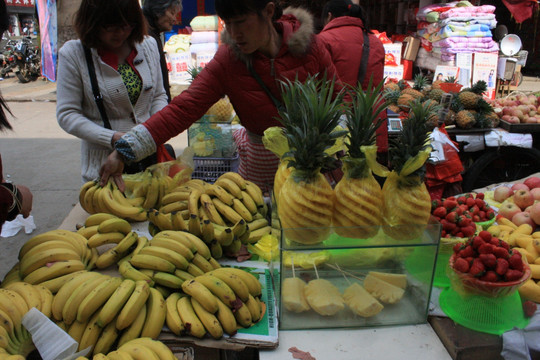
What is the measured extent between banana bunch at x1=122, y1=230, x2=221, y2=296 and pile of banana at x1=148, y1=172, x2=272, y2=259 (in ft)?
0.34

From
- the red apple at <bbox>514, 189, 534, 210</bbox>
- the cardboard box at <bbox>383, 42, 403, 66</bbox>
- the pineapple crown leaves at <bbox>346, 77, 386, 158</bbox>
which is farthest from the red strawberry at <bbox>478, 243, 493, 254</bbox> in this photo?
the cardboard box at <bbox>383, 42, 403, 66</bbox>

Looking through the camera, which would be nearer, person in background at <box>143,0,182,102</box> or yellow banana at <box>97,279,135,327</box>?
yellow banana at <box>97,279,135,327</box>

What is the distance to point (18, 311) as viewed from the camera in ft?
4.67

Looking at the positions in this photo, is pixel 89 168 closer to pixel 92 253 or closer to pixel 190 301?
pixel 92 253

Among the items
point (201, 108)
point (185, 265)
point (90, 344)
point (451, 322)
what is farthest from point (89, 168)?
point (451, 322)

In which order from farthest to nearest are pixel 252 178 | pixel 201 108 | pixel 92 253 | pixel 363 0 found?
pixel 363 0, pixel 252 178, pixel 201 108, pixel 92 253

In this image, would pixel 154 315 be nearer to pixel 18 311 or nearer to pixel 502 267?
pixel 18 311

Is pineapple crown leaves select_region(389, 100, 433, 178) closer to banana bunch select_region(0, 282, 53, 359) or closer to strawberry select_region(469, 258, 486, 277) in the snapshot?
strawberry select_region(469, 258, 486, 277)

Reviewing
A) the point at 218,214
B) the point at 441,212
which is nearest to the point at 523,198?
the point at 441,212

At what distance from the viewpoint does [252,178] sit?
2754mm

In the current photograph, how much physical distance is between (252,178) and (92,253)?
3.83 feet

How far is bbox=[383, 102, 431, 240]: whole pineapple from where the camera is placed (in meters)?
1.62

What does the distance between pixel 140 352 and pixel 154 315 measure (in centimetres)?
19

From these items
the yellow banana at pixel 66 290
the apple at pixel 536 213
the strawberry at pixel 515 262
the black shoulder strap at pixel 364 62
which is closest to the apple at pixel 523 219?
the apple at pixel 536 213
